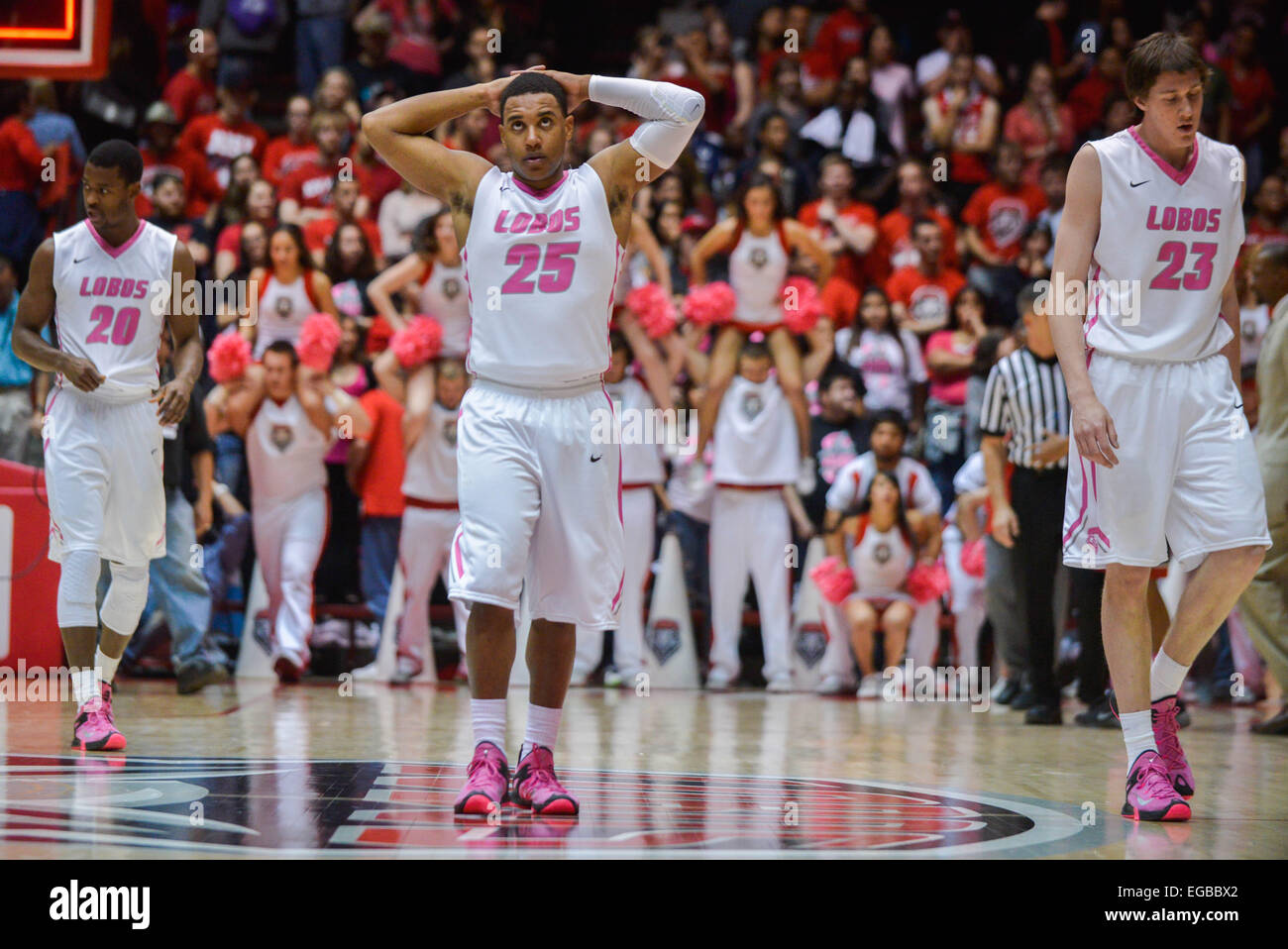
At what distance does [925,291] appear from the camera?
10898 millimetres

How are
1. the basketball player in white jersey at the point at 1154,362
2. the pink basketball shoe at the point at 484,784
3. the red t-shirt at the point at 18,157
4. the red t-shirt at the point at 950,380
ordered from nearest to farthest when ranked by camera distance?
1. the pink basketball shoe at the point at 484,784
2. the basketball player in white jersey at the point at 1154,362
3. the red t-shirt at the point at 950,380
4. the red t-shirt at the point at 18,157

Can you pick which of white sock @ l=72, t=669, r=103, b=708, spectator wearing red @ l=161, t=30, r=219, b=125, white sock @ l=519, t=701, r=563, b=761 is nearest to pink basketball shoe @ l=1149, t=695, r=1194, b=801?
white sock @ l=519, t=701, r=563, b=761

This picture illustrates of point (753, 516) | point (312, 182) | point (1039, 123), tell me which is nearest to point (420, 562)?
point (753, 516)

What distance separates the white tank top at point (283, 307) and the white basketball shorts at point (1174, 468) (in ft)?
20.2

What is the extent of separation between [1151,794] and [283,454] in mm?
5943

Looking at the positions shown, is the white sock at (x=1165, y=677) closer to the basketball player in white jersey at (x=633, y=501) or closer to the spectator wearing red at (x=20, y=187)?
the basketball player in white jersey at (x=633, y=501)

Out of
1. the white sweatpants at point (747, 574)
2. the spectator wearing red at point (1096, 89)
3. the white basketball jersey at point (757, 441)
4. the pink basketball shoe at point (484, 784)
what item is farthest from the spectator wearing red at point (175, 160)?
the pink basketball shoe at point (484, 784)

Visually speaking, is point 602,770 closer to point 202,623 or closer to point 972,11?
point 202,623

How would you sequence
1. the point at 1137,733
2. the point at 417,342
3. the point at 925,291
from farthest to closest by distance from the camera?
the point at 925,291
the point at 417,342
the point at 1137,733

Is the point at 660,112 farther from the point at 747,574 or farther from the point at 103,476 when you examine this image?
the point at 747,574

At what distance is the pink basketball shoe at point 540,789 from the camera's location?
4344mm

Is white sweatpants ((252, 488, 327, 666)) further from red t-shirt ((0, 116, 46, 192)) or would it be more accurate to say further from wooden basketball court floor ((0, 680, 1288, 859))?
red t-shirt ((0, 116, 46, 192))

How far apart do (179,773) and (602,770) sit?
1388mm
